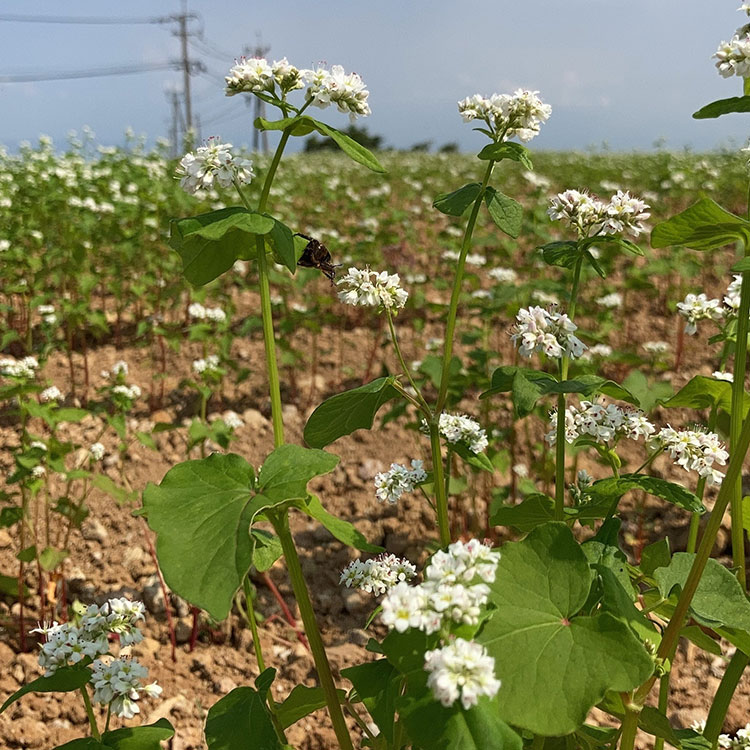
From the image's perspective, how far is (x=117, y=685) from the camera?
1565mm

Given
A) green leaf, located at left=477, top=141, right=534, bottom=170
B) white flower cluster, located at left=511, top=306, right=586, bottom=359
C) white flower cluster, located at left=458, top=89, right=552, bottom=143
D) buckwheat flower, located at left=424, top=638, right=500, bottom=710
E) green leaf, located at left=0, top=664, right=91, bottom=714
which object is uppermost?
white flower cluster, located at left=458, top=89, right=552, bottom=143

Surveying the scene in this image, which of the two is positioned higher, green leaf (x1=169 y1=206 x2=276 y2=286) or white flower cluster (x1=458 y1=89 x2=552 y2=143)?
white flower cluster (x1=458 y1=89 x2=552 y2=143)

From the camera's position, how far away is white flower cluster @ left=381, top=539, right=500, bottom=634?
1104 millimetres

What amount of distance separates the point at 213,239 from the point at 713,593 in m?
1.34


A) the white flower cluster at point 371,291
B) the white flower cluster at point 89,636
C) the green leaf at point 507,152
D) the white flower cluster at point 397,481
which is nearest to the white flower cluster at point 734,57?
the green leaf at point 507,152

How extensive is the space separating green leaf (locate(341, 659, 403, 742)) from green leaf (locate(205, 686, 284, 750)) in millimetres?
214

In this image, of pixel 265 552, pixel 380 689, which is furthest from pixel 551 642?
pixel 265 552

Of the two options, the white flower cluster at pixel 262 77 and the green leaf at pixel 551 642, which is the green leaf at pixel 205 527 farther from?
the white flower cluster at pixel 262 77

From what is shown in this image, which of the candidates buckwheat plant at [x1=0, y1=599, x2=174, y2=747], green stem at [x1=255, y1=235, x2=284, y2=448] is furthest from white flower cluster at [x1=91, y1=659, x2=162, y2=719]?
green stem at [x1=255, y1=235, x2=284, y2=448]

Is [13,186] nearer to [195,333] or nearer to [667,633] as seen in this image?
[195,333]

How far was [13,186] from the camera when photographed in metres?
7.86

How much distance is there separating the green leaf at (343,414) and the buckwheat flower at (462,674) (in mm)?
668

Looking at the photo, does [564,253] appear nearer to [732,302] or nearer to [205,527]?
[732,302]

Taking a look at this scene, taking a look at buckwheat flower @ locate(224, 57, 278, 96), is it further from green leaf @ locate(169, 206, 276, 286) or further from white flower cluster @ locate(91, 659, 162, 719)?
white flower cluster @ locate(91, 659, 162, 719)
